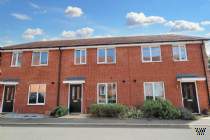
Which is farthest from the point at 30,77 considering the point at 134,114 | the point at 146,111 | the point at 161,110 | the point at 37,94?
the point at 161,110

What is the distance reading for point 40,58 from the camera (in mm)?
16609

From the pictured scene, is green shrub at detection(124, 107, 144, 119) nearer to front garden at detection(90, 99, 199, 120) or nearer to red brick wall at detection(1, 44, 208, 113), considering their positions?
front garden at detection(90, 99, 199, 120)

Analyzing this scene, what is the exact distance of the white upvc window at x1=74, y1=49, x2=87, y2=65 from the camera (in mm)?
16109

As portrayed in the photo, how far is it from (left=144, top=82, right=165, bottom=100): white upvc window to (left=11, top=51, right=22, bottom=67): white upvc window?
11606 mm

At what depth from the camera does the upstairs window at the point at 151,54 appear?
15266 millimetres

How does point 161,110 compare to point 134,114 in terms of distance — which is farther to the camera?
point 134,114

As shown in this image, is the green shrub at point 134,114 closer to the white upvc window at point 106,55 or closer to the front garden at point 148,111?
the front garden at point 148,111

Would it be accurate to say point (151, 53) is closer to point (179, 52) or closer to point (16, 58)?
point (179, 52)

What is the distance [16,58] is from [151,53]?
1230cm

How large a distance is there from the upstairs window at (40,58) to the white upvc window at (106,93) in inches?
217

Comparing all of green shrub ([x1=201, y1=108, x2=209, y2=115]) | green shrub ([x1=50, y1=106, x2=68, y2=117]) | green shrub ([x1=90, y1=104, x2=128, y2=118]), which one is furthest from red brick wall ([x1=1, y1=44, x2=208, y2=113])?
green shrub ([x1=90, y1=104, x2=128, y2=118])

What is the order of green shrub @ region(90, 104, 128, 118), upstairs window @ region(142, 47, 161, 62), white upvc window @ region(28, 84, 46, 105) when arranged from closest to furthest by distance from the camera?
1. green shrub @ region(90, 104, 128, 118)
2. upstairs window @ region(142, 47, 161, 62)
3. white upvc window @ region(28, 84, 46, 105)

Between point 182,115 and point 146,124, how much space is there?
318cm
